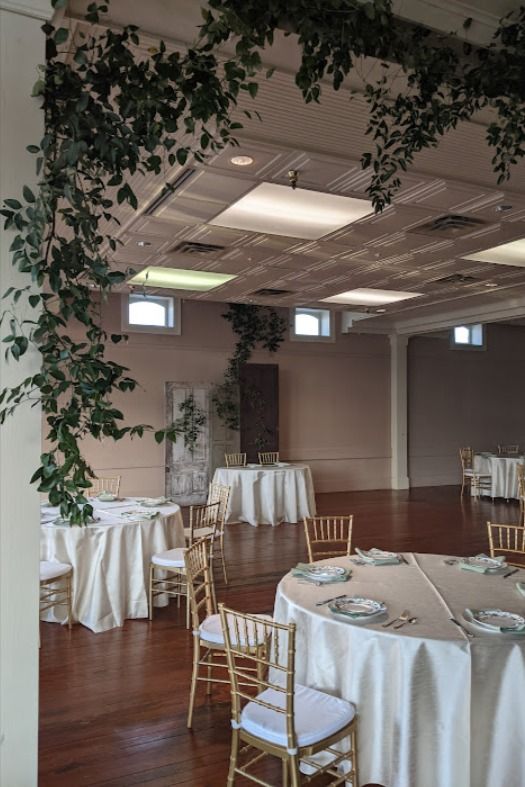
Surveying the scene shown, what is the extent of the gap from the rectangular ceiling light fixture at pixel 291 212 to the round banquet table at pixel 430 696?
3.68 meters

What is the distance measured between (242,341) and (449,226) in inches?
238

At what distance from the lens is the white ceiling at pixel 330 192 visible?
3.91 meters

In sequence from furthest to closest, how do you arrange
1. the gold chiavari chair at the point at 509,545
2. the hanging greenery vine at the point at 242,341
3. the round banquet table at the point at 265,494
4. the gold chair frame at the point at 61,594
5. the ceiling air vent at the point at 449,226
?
the hanging greenery vine at the point at 242,341 < the round banquet table at the point at 265,494 < the ceiling air vent at the point at 449,226 < the gold chair frame at the point at 61,594 < the gold chiavari chair at the point at 509,545

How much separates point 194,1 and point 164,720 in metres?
3.69

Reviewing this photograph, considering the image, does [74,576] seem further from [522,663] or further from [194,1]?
[194,1]

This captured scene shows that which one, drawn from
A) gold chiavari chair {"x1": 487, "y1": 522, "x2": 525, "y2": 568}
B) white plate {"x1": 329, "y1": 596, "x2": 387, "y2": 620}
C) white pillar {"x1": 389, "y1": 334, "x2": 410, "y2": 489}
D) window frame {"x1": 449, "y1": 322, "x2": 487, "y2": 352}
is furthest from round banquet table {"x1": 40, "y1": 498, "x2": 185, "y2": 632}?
window frame {"x1": 449, "y1": 322, "x2": 487, "y2": 352}

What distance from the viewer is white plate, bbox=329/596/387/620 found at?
9.05ft

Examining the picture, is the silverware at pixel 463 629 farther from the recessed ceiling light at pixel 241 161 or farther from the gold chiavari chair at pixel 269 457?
the gold chiavari chair at pixel 269 457

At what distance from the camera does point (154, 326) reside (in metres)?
11.0

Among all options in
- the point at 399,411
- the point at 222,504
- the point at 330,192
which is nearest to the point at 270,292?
the point at 222,504

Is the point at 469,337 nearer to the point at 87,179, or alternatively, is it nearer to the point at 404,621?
the point at 404,621

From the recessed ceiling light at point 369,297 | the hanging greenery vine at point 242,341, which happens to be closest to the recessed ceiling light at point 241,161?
the recessed ceiling light at point 369,297

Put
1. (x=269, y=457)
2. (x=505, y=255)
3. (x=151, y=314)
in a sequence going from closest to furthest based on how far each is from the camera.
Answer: (x=505, y=255) → (x=151, y=314) → (x=269, y=457)

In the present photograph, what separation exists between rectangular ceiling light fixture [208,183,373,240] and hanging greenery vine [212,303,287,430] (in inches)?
207
